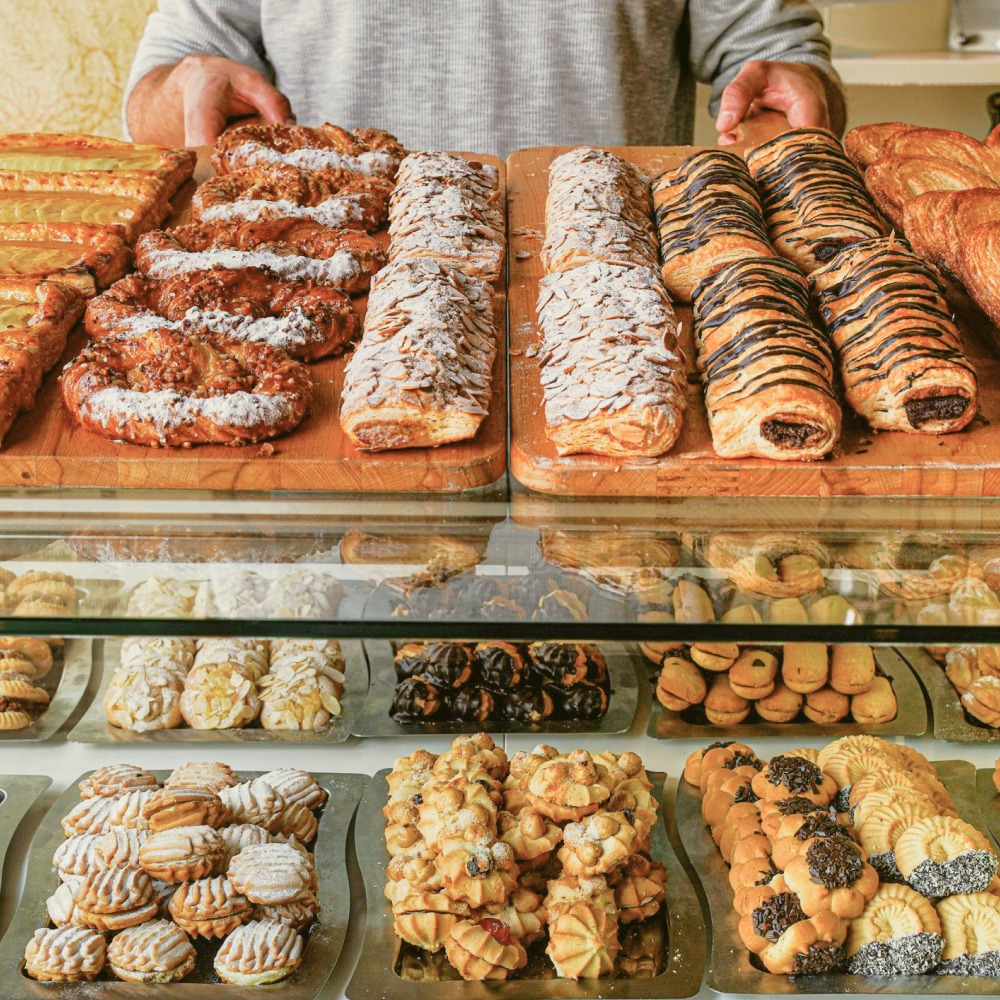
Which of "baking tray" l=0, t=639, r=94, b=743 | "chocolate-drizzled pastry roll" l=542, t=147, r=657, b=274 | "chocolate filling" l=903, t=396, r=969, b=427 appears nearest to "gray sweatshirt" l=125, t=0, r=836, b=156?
"chocolate-drizzled pastry roll" l=542, t=147, r=657, b=274

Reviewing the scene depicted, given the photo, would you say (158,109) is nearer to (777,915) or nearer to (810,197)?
(810,197)

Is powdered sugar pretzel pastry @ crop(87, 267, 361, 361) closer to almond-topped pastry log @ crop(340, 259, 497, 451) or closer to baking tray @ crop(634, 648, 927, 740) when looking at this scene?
almond-topped pastry log @ crop(340, 259, 497, 451)

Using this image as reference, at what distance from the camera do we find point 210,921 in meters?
1.51

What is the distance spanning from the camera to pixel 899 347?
152 cm

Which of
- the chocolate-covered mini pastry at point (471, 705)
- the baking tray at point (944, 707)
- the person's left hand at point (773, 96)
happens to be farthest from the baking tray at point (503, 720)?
the person's left hand at point (773, 96)

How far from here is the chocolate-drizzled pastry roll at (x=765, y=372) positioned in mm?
1444

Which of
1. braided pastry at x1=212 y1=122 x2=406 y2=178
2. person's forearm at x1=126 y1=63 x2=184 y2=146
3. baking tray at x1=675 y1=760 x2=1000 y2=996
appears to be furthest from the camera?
person's forearm at x1=126 y1=63 x2=184 y2=146

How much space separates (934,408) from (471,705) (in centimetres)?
87

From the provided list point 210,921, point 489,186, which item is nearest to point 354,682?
point 210,921

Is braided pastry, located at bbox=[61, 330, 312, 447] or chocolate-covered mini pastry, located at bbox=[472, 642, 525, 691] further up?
braided pastry, located at bbox=[61, 330, 312, 447]

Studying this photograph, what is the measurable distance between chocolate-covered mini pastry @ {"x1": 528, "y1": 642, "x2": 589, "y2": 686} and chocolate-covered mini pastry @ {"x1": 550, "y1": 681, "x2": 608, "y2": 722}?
14 millimetres

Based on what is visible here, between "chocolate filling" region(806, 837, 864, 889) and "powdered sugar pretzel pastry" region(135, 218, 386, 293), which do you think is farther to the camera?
"powdered sugar pretzel pastry" region(135, 218, 386, 293)

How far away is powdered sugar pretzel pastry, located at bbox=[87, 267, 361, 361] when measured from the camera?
66.1 inches

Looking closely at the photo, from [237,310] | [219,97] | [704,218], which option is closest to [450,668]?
[237,310]
